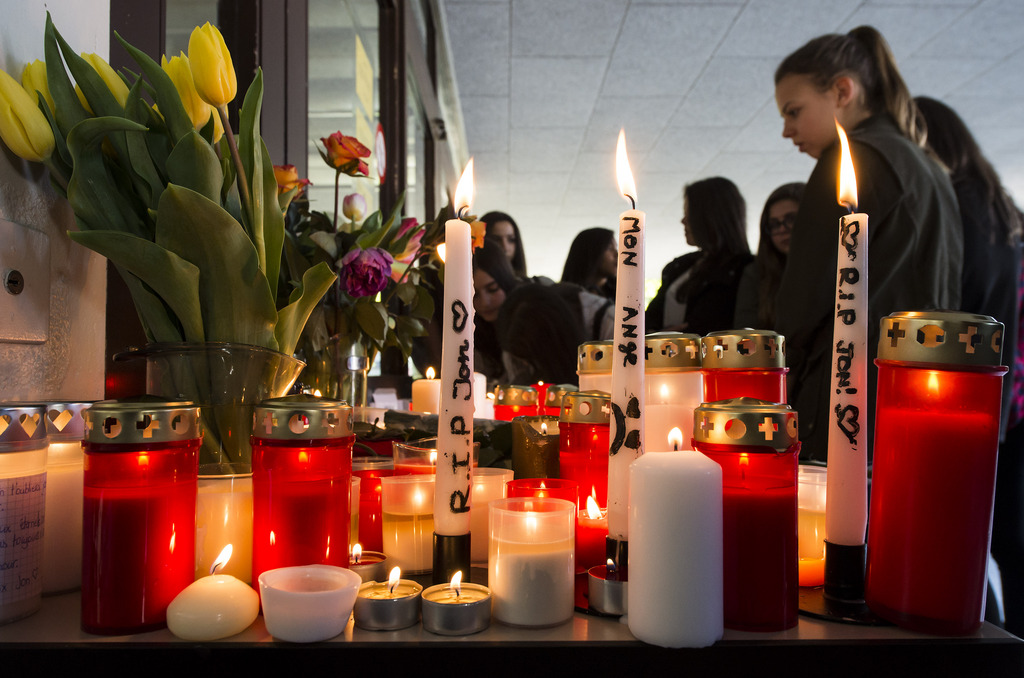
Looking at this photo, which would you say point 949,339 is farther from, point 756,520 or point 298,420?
point 298,420

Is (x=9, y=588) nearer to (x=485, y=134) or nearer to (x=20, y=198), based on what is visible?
(x=20, y=198)

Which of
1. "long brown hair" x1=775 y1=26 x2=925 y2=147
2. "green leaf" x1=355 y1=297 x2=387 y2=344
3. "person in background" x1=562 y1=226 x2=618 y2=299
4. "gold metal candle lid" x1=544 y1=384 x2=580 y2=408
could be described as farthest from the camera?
"person in background" x1=562 y1=226 x2=618 y2=299

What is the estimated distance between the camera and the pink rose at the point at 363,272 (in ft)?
2.32

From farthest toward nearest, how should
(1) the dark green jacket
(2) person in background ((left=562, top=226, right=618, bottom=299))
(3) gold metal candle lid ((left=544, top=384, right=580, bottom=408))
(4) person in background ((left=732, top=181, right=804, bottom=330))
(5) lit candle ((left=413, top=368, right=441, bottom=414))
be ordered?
(2) person in background ((left=562, top=226, right=618, bottom=299))
(4) person in background ((left=732, top=181, right=804, bottom=330))
(1) the dark green jacket
(5) lit candle ((left=413, top=368, right=441, bottom=414))
(3) gold metal candle lid ((left=544, top=384, right=580, bottom=408))

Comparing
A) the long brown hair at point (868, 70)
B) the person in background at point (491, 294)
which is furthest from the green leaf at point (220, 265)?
the long brown hair at point (868, 70)

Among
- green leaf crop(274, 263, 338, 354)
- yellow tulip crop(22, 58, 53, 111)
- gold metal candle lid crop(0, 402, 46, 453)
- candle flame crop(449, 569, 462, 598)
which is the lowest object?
candle flame crop(449, 569, 462, 598)

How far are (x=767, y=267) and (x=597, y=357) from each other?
126 centimetres

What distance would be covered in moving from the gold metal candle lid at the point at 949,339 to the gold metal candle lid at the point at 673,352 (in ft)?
0.51

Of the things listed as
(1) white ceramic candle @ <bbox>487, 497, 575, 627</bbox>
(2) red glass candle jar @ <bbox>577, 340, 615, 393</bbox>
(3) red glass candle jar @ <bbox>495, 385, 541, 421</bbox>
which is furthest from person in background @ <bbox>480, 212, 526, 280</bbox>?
(1) white ceramic candle @ <bbox>487, 497, 575, 627</bbox>

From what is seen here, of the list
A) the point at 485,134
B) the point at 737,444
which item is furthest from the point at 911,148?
the point at 485,134

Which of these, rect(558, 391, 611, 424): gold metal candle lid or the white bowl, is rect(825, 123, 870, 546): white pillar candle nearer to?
rect(558, 391, 611, 424): gold metal candle lid

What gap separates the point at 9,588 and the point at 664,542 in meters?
0.41

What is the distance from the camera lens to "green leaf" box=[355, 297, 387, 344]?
0.79 metres

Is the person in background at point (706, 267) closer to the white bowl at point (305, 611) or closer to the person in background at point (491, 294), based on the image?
the person in background at point (491, 294)
